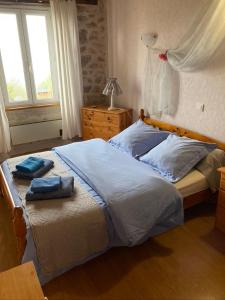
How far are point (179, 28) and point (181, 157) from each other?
5.04 ft

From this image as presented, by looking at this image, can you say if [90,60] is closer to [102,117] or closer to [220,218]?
[102,117]

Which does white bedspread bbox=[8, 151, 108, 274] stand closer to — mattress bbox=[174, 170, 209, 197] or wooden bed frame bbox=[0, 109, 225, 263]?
wooden bed frame bbox=[0, 109, 225, 263]

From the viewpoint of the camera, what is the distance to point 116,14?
154 inches

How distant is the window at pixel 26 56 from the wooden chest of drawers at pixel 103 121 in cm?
77

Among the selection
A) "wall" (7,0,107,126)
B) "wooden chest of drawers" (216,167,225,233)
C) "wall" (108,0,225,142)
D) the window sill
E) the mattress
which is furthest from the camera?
"wall" (7,0,107,126)

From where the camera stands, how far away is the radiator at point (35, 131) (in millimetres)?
4059

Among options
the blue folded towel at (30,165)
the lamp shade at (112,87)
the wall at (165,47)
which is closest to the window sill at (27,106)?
the lamp shade at (112,87)

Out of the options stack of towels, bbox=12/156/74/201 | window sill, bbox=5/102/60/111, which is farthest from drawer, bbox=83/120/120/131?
stack of towels, bbox=12/156/74/201

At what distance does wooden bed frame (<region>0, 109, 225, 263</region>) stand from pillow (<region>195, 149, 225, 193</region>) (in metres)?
0.09

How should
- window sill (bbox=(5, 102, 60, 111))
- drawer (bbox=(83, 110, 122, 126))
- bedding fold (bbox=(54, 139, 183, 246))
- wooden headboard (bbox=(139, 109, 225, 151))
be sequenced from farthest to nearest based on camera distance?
window sill (bbox=(5, 102, 60, 111)) → drawer (bbox=(83, 110, 122, 126)) → wooden headboard (bbox=(139, 109, 225, 151)) → bedding fold (bbox=(54, 139, 183, 246))

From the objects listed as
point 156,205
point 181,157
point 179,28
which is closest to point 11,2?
point 179,28

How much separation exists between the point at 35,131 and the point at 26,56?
47.3 inches

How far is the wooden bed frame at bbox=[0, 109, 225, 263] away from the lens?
1.71m

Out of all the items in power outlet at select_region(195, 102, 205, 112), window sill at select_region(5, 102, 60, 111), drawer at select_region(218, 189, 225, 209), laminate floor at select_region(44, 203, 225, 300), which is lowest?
laminate floor at select_region(44, 203, 225, 300)
